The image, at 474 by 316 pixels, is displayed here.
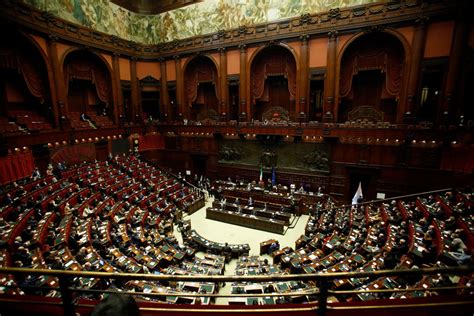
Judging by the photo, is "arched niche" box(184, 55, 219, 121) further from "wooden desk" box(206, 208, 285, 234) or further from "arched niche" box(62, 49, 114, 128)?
"wooden desk" box(206, 208, 285, 234)

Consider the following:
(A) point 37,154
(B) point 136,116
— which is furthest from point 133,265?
(B) point 136,116

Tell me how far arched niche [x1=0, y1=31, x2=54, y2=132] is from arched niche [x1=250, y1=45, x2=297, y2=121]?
41.7 feet

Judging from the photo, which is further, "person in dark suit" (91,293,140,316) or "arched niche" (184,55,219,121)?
"arched niche" (184,55,219,121)

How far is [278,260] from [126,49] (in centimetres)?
1807

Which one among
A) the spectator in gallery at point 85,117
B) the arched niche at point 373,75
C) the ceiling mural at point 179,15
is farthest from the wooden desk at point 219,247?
the ceiling mural at point 179,15

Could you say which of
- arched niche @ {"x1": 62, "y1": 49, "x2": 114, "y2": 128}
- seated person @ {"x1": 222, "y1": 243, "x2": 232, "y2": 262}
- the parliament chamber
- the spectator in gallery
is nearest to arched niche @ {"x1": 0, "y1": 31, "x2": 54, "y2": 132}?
the parliament chamber

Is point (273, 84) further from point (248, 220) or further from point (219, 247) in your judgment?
point (219, 247)

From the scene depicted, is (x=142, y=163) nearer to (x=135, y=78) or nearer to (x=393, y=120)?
(x=135, y=78)

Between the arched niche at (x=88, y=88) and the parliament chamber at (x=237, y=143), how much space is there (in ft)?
0.34

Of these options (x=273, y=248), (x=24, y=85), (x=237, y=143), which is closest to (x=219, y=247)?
(x=273, y=248)

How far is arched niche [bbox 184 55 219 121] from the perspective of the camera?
18.9 m

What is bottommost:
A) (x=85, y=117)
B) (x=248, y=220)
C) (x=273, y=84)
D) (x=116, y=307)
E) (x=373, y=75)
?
(x=248, y=220)

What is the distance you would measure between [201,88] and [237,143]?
20.9 ft

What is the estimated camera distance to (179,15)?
719 inches
